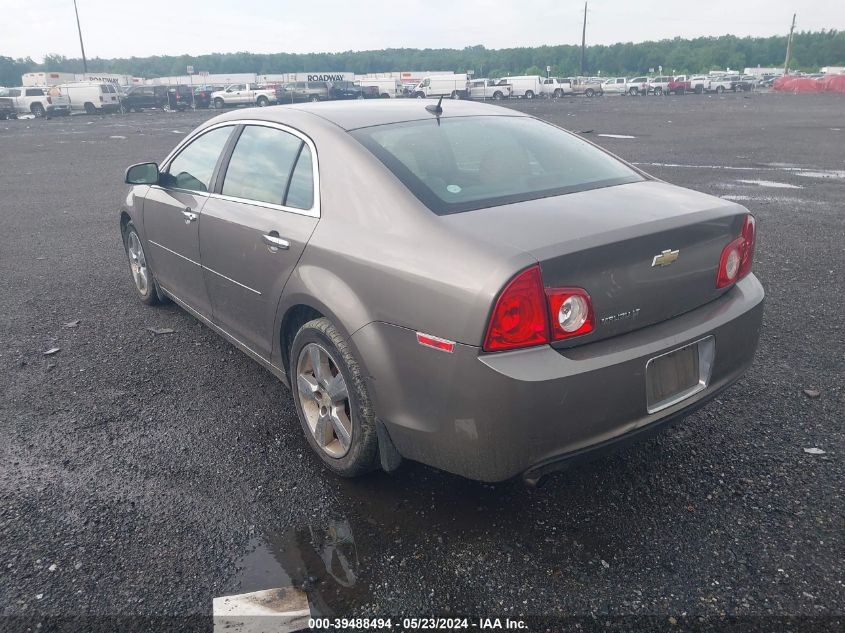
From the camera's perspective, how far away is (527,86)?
190 feet

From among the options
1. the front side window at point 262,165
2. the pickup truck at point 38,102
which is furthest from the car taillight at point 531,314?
the pickup truck at point 38,102

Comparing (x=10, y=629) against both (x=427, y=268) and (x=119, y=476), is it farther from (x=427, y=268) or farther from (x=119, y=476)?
(x=427, y=268)

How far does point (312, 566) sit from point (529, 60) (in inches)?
5593

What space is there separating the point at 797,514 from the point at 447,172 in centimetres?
205

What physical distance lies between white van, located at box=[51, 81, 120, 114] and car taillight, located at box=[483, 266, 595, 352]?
158 feet

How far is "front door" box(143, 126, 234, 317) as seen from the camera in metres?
4.26

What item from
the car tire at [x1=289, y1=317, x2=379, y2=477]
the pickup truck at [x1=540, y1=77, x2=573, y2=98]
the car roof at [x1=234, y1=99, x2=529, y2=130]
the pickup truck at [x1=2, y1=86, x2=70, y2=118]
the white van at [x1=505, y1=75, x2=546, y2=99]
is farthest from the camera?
the pickup truck at [x1=540, y1=77, x2=573, y2=98]

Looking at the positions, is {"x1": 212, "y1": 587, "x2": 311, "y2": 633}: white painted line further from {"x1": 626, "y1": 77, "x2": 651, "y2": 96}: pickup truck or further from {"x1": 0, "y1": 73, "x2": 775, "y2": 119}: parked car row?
{"x1": 626, "y1": 77, "x2": 651, "y2": 96}: pickup truck

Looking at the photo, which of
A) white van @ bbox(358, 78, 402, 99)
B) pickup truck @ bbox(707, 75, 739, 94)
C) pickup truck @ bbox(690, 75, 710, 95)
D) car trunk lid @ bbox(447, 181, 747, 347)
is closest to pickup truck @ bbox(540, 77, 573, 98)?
pickup truck @ bbox(690, 75, 710, 95)

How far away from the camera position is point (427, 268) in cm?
258

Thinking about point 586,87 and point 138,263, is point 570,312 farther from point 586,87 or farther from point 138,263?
point 586,87

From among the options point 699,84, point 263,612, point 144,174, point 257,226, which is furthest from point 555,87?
point 263,612

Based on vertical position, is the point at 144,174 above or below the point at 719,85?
above

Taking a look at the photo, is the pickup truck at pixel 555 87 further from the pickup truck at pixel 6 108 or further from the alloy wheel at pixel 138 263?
the alloy wheel at pixel 138 263
